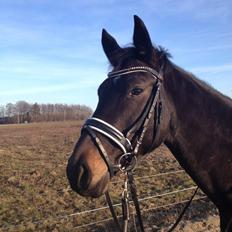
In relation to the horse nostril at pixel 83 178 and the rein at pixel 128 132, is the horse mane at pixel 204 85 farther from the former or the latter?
the horse nostril at pixel 83 178

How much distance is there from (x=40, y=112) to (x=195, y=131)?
108 meters

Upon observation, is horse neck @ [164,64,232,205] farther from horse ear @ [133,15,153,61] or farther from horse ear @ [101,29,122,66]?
horse ear @ [101,29,122,66]

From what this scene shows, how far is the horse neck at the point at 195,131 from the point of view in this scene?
3.02 metres

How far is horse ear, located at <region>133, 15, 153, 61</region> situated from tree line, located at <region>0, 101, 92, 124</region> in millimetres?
91879

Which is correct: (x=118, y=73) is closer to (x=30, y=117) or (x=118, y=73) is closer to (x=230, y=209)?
(x=230, y=209)

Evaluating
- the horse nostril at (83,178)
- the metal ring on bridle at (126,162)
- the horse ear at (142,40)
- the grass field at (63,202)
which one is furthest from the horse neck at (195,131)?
the grass field at (63,202)

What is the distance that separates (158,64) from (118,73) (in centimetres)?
37

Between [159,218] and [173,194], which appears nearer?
[159,218]

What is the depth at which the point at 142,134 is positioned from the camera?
110 inches

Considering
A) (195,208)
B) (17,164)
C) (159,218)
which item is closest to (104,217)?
(159,218)

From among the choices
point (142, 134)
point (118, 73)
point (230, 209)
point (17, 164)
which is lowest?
point (17, 164)

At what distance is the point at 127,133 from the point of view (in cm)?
275

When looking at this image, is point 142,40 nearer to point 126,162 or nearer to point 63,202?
point 126,162

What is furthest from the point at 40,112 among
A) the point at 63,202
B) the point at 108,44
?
the point at 108,44
